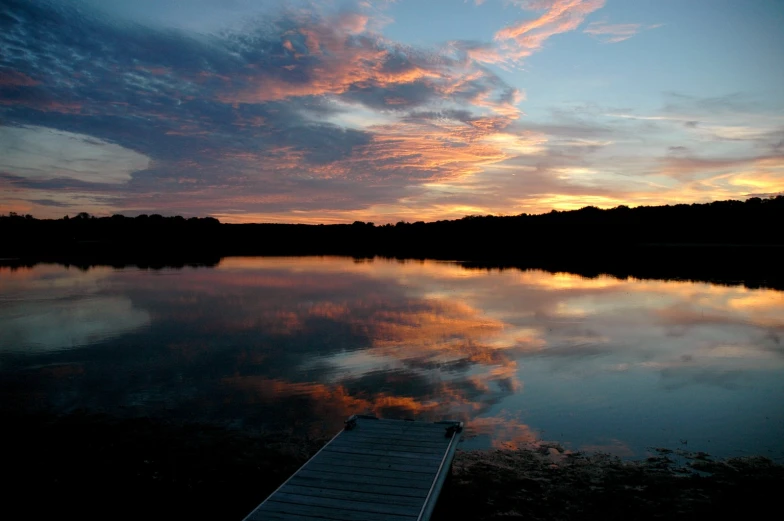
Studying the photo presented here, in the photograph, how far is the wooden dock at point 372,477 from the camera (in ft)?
19.9

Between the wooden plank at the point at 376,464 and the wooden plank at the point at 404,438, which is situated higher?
the wooden plank at the point at 404,438

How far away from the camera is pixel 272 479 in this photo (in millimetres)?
8125

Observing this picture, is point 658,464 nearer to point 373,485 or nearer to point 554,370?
point 373,485

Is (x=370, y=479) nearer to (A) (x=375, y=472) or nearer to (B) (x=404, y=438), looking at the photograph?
(A) (x=375, y=472)

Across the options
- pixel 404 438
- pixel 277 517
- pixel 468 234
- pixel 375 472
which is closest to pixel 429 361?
pixel 404 438

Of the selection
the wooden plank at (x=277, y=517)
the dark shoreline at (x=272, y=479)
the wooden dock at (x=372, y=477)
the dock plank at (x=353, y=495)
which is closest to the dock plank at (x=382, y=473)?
the wooden dock at (x=372, y=477)

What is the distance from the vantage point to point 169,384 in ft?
43.6

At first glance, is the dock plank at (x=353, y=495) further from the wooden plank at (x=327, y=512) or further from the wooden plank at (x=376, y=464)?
the wooden plank at (x=376, y=464)

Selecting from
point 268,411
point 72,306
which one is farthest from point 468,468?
point 72,306

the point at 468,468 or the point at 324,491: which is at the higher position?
the point at 324,491

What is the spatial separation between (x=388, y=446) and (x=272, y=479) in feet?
6.24

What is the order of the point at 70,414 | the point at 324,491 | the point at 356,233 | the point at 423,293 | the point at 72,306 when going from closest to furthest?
the point at 324,491
the point at 70,414
the point at 72,306
the point at 423,293
the point at 356,233

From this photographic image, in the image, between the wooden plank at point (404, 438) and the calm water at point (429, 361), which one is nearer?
the wooden plank at point (404, 438)

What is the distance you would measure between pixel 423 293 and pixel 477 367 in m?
17.3
